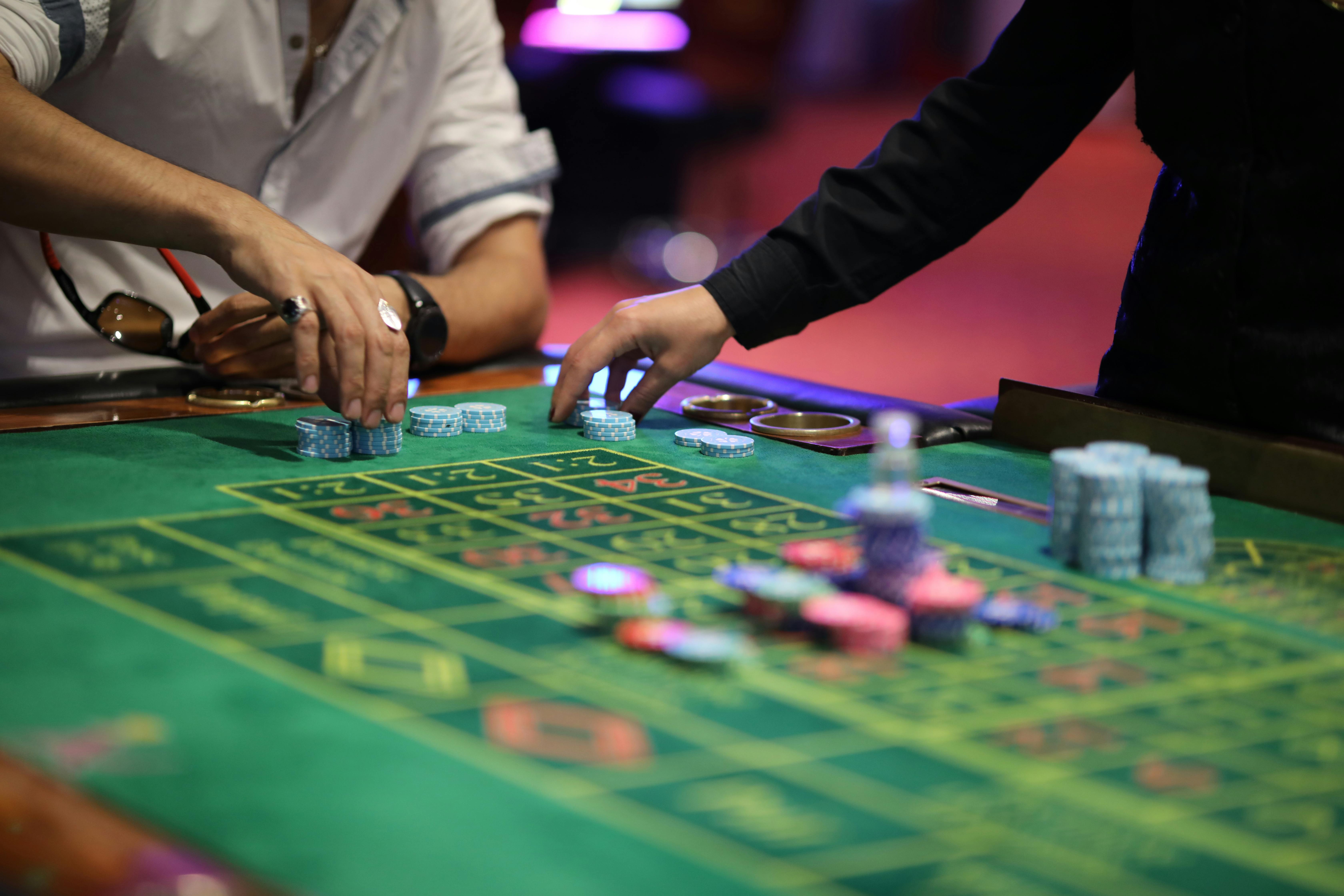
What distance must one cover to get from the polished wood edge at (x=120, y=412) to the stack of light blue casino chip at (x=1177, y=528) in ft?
4.41

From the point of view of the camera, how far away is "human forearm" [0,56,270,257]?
5.95 feet

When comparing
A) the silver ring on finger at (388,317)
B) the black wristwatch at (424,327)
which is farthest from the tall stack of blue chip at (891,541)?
the black wristwatch at (424,327)

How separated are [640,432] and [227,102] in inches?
49.1

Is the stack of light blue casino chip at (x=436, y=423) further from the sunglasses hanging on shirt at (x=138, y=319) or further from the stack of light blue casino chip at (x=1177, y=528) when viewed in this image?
the stack of light blue casino chip at (x=1177, y=528)

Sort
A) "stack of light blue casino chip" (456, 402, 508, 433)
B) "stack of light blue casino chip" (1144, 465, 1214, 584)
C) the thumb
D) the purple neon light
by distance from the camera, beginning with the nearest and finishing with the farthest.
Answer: "stack of light blue casino chip" (1144, 465, 1214, 584)
"stack of light blue casino chip" (456, 402, 508, 433)
the thumb
the purple neon light

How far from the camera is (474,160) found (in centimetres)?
295

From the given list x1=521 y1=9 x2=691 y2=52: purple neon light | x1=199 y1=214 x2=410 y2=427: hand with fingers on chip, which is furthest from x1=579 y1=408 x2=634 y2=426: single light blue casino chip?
x1=521 y1=9 x2=691 y2=52: purple neon light

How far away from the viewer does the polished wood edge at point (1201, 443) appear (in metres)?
1.59

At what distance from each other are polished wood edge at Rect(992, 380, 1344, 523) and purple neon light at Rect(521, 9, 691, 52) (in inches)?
286

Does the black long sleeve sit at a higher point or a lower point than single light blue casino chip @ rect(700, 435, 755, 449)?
higher

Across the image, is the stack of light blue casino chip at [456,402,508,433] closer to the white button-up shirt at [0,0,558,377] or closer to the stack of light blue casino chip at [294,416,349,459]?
the stack of light blue casino chip at [294,416,349,459]

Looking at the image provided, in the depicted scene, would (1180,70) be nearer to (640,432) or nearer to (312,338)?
(640,432)

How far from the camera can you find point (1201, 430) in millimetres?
1719

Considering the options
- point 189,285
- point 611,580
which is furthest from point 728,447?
point 189,285
